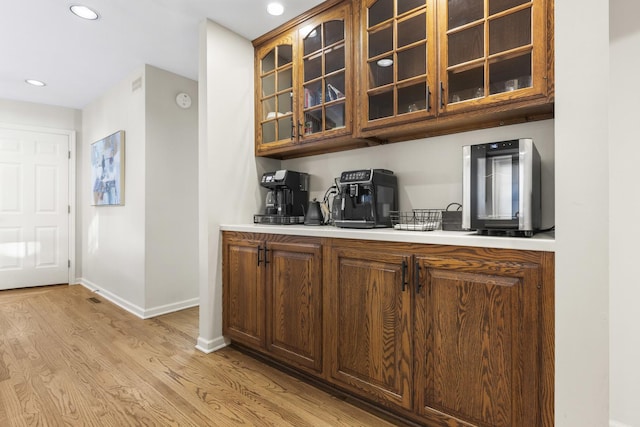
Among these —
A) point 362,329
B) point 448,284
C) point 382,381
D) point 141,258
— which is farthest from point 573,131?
point 141,258

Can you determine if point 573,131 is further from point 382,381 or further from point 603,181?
point 382,381

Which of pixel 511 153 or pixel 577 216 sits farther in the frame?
pixel 511 153

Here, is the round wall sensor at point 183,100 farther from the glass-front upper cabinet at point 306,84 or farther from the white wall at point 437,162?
the white wall at point 437,162

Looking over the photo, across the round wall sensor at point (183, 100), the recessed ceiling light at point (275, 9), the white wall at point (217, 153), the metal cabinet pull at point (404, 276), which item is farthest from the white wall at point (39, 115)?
the metal cabinet pull at point (404, 276)

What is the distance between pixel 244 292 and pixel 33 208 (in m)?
4.03

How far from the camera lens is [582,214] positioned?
46.1 inches

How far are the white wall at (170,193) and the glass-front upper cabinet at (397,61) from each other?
2344mm

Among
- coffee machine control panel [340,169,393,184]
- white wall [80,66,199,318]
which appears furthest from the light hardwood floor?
coffee machine control panel [340,169,393,184]

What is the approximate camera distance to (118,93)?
3787 mm

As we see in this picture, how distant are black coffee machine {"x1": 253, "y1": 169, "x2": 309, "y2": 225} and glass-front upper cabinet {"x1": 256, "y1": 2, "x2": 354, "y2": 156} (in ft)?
0.76

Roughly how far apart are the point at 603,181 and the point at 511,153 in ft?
1.17

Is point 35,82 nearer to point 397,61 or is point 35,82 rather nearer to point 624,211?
point 397,61

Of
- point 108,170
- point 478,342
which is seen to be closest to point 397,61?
point 478,342

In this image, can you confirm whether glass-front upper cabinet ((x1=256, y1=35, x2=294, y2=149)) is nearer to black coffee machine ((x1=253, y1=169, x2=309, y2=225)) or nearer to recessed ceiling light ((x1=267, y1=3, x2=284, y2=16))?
recessed ceiling light ((x1=267, y1=3, x2=284, y2=16))
